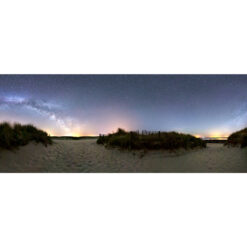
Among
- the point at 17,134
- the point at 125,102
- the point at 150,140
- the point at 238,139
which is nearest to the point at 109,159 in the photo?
the point at 150,140

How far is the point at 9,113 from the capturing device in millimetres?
3715

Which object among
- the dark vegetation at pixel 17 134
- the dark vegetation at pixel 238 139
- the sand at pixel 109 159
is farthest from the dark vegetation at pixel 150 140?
the dark vegetation at pixel 17 134

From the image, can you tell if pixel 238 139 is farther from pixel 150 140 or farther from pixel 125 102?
pixel 125 102

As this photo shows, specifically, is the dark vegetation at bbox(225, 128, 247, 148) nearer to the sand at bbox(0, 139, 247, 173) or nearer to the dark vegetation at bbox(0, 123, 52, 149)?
the sand at bbox(0, 139, 247, 173)

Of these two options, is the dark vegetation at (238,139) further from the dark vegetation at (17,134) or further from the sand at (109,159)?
the dark vegetation at (17,134)

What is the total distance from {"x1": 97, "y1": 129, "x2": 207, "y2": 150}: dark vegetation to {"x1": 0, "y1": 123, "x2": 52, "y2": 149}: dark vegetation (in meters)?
0.75

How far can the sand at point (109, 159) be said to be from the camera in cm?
370

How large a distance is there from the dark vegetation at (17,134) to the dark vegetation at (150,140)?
0.75 metres

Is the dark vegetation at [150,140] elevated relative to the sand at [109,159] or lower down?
elevated

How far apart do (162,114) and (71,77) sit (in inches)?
47.2

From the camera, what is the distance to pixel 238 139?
12.2 ft

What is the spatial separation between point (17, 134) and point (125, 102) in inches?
53.2

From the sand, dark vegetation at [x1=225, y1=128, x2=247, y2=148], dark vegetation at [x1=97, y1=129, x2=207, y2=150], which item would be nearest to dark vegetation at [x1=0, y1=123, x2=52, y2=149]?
the sand

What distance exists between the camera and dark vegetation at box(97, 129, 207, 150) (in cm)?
371
